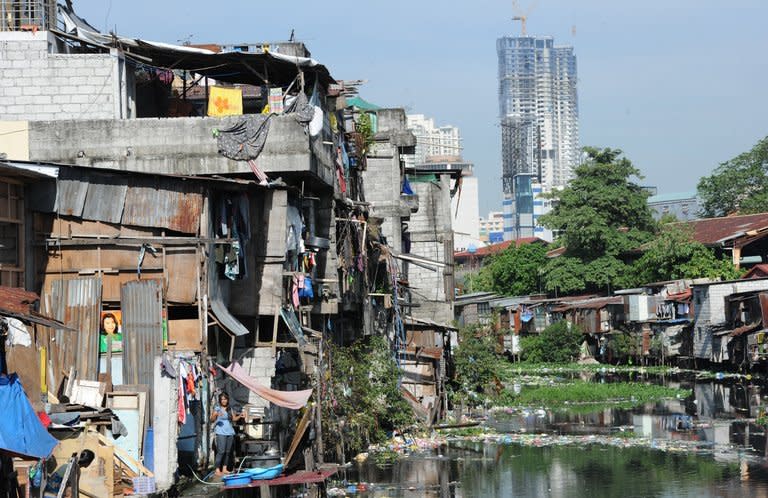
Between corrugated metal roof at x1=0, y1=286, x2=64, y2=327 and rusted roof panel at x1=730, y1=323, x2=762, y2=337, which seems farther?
rusted roof panel at x1=730, y1=323, x2=762, y2=337

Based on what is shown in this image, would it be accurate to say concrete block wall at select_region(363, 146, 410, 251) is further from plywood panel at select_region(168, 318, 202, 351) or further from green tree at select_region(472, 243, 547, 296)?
green tree at select_region(472, 243, 547, 296)

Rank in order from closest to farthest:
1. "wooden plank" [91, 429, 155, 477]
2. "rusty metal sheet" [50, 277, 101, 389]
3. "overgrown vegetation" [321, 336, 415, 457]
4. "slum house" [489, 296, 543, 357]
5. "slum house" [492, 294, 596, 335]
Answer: "wooden plank" [91, 429, 155, 477], "rusty metal sheet" [50, 277, 101, 389], "overgrown vegetation" [321, 336, 415, 457], "slum house" [492, 294, 596, 335], "slum house" [489, 296, 543, 357]

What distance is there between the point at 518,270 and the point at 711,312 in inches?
1004

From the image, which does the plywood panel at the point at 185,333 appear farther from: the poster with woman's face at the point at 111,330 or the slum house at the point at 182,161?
the poster with woman's face at the point at 111,330

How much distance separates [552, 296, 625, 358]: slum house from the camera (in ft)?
201

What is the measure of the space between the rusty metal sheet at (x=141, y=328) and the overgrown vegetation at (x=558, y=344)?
45141 millimetres

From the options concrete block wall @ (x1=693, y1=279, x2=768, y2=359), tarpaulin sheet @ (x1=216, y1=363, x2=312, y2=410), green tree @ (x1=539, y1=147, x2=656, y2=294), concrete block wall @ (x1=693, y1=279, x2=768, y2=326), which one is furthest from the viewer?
green tree @ (x1=539, y1=147, x2=656, y2=294)

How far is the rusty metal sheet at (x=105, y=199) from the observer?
60.1ft

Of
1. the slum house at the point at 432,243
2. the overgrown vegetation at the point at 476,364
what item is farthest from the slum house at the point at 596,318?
the overgrown vegetation at the point at 476,364

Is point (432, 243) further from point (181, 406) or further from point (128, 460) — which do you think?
point (128, 460)

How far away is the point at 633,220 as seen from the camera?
219 feet

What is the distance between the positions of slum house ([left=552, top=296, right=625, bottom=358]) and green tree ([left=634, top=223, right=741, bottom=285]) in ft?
8.69

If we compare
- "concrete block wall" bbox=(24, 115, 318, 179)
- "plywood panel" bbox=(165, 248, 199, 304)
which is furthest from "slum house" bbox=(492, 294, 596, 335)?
"plywood panel" bbox=(165, 248, 199, 304)

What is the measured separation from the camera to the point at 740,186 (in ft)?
257
